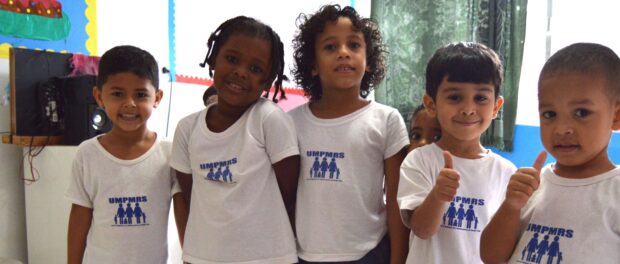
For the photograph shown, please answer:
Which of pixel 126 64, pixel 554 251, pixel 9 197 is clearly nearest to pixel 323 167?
pixel 554 251

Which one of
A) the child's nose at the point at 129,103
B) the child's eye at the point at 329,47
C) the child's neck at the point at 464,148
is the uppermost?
the child's eye at the point at 329,47

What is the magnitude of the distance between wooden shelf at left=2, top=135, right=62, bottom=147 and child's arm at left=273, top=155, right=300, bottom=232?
4.96 feet

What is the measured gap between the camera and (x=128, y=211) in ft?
4.44

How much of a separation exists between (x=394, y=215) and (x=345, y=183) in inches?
6.2

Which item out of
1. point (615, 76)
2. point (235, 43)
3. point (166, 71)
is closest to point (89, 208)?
point (235, 43)

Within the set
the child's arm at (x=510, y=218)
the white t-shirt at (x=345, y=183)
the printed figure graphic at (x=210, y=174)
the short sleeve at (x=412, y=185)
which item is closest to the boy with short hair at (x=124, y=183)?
the printed figure graphic at (x=210, y=174)

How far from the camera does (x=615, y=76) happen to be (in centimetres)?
92

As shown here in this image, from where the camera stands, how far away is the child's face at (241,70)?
1.30 m

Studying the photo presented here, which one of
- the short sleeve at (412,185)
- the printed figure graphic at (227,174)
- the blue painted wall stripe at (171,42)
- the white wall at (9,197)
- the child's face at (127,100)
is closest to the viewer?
the short sleeve at (412,185)

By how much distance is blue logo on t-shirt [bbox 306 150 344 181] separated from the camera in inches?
49.4

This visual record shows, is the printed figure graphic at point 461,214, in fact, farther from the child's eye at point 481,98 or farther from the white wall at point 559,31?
the white wall at point 559,31

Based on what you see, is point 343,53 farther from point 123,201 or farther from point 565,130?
point 123,201

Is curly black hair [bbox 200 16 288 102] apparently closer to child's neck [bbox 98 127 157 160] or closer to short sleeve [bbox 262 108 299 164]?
short sleeve [bbox 262 108 299 164]

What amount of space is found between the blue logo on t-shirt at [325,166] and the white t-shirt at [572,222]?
1.59 feet
